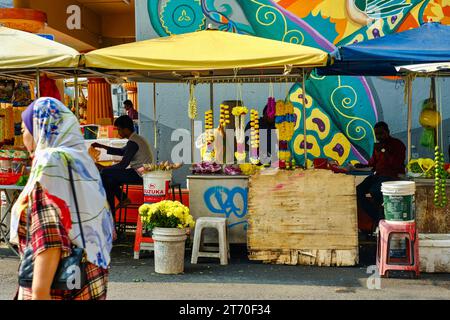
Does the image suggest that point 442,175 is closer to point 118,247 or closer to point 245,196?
point 245,196

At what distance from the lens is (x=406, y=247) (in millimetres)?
7133

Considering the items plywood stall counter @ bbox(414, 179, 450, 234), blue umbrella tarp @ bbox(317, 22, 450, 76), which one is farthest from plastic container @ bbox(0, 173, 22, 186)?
plywood stall counter @ bbox(414, 179, 450, 234)

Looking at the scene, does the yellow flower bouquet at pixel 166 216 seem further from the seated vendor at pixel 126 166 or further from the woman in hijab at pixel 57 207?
the woman in hijab at pixel 57 207

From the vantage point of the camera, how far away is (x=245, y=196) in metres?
8.14

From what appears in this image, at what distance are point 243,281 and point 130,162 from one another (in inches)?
122

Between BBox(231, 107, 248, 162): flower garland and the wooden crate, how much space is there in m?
1.30

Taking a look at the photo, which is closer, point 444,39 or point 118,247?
point 444,39

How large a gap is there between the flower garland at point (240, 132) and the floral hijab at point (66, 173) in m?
5.90

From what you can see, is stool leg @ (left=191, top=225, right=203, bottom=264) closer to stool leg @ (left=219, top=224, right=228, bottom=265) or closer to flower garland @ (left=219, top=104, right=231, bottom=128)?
stool leg @ (left=219, top=224, right=228, bottom=265)

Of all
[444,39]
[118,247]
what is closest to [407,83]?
[444,39]

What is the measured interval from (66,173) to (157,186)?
199 inches

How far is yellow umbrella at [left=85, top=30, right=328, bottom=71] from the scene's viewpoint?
24.6ft

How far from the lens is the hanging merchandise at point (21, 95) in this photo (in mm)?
9578
